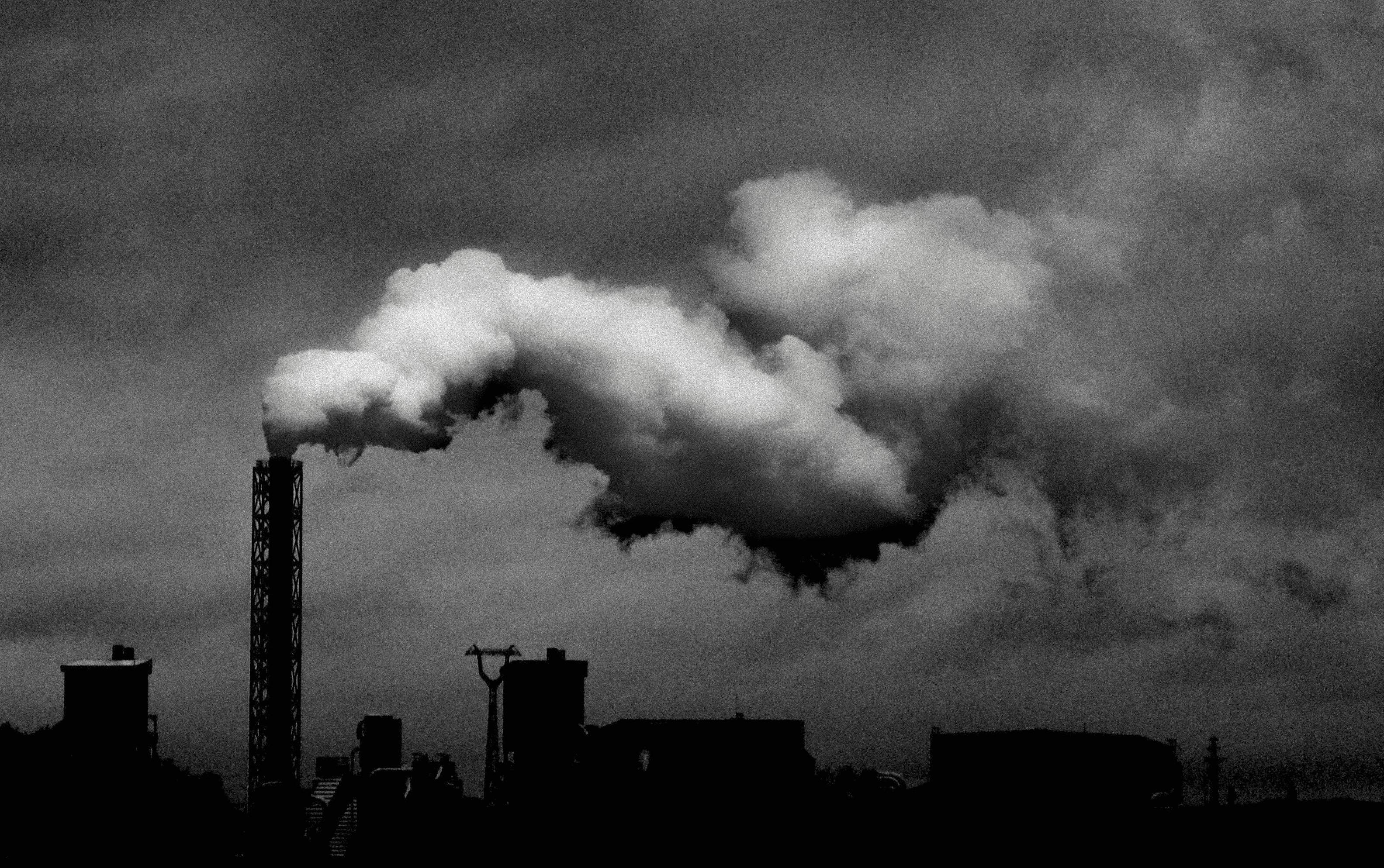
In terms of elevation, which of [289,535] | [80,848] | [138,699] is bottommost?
[80,848]

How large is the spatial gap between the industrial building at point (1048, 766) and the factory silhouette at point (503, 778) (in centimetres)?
7

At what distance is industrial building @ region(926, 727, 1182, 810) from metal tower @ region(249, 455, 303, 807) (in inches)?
1285

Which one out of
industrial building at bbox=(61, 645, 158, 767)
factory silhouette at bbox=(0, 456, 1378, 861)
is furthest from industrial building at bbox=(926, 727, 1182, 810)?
industrial building at bbox=(61, 645, 158, 767)

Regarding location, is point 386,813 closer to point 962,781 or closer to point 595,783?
point 595,783

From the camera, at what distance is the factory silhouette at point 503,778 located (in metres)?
51.5

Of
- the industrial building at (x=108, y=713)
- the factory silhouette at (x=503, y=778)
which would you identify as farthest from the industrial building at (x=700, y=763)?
the industrial building at (x=108, y=713)

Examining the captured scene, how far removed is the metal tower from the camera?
73.9 m

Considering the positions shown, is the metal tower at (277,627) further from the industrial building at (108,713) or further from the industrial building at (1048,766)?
the industrial building at (1048,766)

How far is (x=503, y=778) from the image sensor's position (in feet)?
228

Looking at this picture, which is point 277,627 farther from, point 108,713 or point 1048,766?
point 1048,766

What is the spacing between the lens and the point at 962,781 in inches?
2061

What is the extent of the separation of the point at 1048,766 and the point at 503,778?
84.3ft

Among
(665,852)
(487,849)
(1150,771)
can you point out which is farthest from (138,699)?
(1150,771)

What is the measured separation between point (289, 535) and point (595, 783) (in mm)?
24596
